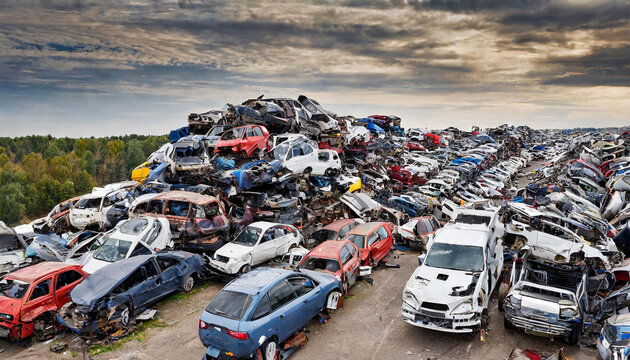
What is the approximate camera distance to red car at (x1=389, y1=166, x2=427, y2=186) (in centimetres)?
2717

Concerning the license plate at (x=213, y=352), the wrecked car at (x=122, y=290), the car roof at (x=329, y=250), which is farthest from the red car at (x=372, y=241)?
the license plate at (x=213, y=352)

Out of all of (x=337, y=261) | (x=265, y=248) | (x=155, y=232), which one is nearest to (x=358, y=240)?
(x=337, y=261)

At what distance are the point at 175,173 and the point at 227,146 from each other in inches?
115

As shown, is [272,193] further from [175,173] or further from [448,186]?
[448,186]

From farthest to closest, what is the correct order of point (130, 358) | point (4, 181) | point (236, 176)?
point (4, 181) < point (236, 176) < point (130, 358)

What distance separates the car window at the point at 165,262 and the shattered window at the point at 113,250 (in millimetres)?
1239

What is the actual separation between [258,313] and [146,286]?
434cm

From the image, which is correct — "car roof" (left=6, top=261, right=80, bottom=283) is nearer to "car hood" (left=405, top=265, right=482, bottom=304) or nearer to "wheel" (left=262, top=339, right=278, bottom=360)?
"wheel" (left=262, top=339, right=278, bottom=360)

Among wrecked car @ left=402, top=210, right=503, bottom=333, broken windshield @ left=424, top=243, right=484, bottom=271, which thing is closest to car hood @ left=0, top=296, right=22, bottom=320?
wrecked car @ left=402, top=210, right=503, bottom=333

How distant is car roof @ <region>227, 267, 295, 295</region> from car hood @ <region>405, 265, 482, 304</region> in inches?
116

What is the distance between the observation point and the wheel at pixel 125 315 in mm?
8922

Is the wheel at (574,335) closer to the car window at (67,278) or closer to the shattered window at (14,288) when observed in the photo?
the car window at (67,278)

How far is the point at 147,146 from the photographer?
78938 millimetres

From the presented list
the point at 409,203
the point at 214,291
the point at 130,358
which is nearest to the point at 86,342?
the point at 130,358
